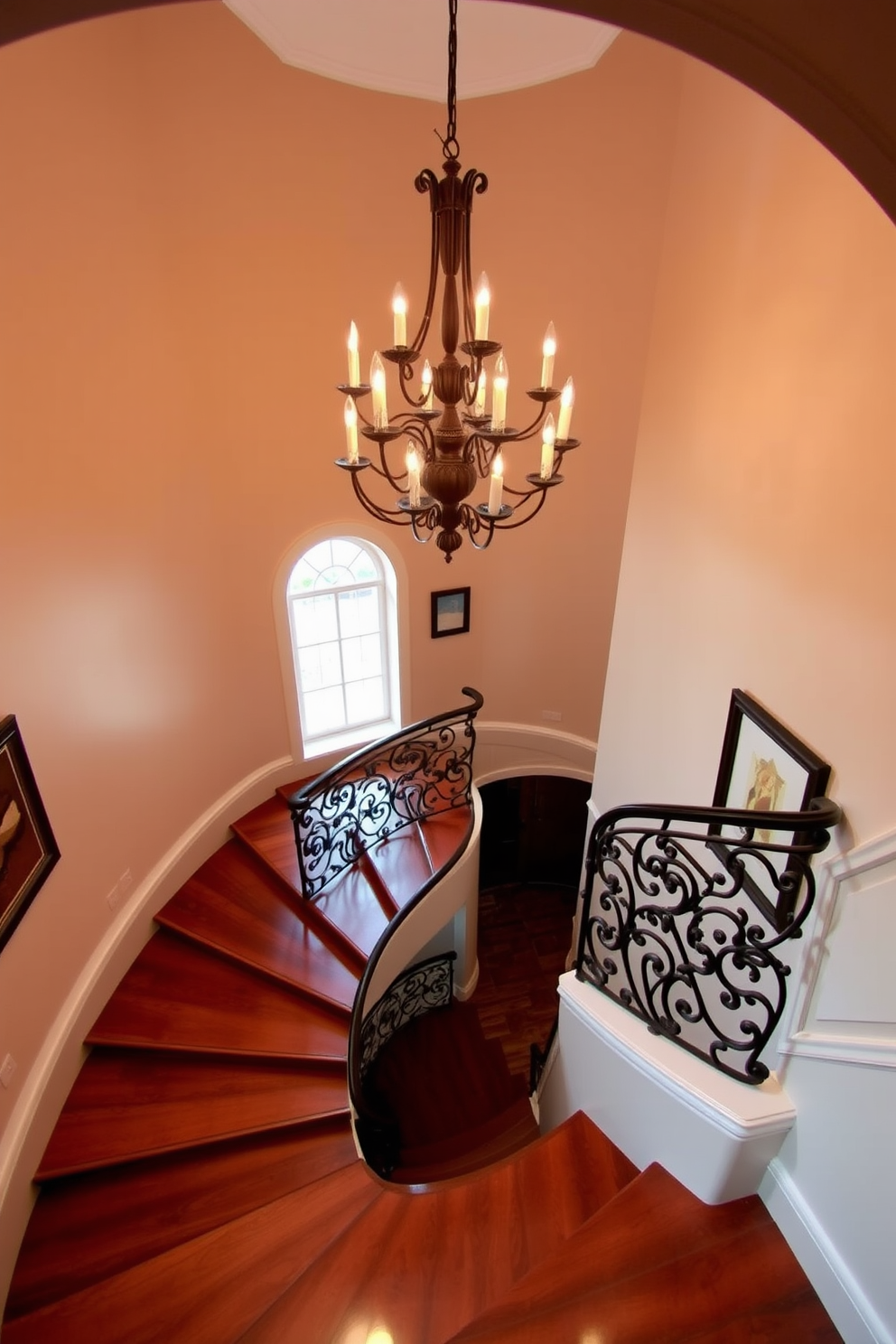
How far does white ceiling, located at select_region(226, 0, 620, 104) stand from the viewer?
3.47 m

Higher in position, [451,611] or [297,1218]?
[451,611]

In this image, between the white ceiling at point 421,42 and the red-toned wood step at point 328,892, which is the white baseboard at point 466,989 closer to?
the red-toned wood step at point 328,892

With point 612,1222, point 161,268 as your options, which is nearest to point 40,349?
point 161,268

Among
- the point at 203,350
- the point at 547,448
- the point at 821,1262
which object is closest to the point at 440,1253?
the point at 821,1262

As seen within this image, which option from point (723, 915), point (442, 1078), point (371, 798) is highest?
point (723, 915)

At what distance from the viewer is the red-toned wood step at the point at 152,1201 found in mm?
2855

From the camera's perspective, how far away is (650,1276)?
226cm

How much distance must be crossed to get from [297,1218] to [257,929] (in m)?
1.75

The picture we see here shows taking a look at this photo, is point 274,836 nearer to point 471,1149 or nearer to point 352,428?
point 471,1149

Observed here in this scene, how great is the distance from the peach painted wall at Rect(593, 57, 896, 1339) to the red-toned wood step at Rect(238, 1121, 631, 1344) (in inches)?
40.5

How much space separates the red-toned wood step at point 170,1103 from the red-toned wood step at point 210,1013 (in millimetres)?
88

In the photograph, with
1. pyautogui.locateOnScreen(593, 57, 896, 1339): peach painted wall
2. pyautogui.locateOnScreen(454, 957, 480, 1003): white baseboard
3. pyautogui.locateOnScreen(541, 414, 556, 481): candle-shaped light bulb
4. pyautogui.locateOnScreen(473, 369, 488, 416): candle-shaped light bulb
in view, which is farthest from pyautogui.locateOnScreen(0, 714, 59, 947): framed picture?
pyautogui.locateOnScreen(454, 957, 480, 1003): white baseboard

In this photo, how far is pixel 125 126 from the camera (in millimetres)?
3416

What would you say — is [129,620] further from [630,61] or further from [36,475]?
[630,61]
